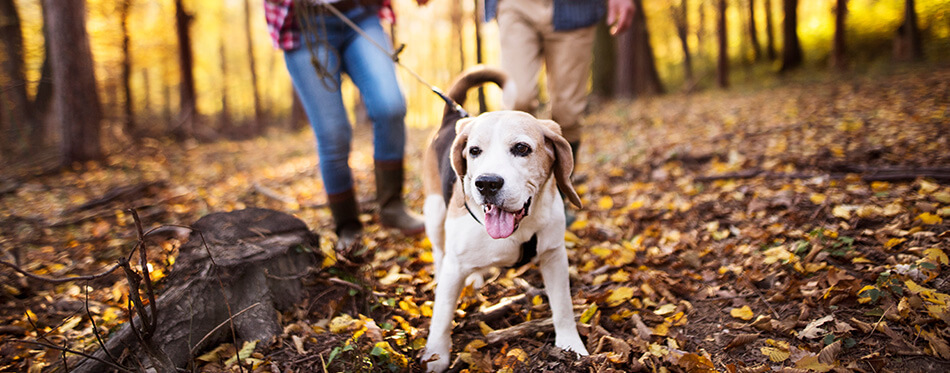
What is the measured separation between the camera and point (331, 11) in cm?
289

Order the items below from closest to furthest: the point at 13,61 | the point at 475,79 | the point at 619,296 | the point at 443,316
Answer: the point at 443,316 → the point at 619,296 → the point at 475,79 → the point at 13,61

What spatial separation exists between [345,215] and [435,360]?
1504mm

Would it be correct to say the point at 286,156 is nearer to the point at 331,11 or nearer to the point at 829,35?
the point at 331,11

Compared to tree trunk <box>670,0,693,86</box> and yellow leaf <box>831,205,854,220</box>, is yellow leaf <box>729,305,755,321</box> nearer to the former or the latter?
yellow leaf <box>831,205,854,220</box>

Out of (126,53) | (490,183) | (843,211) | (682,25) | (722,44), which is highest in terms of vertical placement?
(126,53)

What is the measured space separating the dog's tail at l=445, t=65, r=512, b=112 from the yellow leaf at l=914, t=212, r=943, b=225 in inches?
93.3

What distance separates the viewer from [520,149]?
1.83 m

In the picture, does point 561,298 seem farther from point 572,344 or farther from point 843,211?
point 843,211

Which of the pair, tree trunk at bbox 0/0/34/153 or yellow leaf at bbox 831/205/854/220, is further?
tree trunk at bbox 0/0/34/153

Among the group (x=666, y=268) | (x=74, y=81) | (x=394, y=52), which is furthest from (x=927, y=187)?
(x=74, y=81)

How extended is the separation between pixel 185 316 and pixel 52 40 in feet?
21.4

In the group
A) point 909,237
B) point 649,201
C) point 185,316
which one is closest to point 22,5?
point 185,316

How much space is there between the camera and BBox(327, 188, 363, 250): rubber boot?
3.20m

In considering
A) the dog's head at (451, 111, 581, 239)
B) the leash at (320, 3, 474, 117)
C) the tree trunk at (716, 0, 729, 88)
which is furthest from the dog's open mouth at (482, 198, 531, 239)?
the tree trunk at (716, 0, 729, 88)
